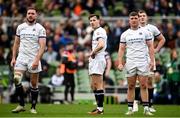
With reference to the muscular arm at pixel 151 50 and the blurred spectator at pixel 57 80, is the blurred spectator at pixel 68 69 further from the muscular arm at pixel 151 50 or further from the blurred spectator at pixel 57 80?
the muscular arm at pixel 151 50

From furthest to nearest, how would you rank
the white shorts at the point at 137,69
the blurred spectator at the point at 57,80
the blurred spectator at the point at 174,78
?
the blurred spectator at the point at 57,80
the blurred spectator at the point at 174,78
the white shorts at the point at 137,69

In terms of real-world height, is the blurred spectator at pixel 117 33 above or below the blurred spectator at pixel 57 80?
above

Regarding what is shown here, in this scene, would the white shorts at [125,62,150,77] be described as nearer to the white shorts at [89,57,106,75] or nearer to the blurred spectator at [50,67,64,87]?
the white shorts at [89,57,106,75]

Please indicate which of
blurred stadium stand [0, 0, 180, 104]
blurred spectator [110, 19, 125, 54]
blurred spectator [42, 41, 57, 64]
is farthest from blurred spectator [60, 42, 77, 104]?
blurred spectator [110, 19, 125, 54]

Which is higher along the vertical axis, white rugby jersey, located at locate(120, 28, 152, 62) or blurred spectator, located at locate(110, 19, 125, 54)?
blurred spectator, located at locate(110, 19, 125, 54)

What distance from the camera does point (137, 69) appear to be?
17781 millimetres

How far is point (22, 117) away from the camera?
54.9 feet

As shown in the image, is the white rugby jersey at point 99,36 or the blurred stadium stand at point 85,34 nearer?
the white rugby jersey at point 99,36

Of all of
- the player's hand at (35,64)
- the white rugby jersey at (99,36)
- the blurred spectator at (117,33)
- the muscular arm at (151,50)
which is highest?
the blurred spectator at (117,33)

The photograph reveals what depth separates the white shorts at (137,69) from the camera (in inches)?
698

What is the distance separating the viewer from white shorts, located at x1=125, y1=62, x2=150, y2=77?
58.1ft

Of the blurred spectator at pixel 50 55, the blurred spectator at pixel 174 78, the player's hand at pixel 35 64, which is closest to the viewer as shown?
the player's hand at pixel 35 64

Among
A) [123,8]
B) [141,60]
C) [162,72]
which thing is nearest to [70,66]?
[162,72]

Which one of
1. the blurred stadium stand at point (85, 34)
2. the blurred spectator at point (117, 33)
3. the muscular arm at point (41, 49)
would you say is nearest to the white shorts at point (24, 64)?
the muscular arm at point (41, 49)
